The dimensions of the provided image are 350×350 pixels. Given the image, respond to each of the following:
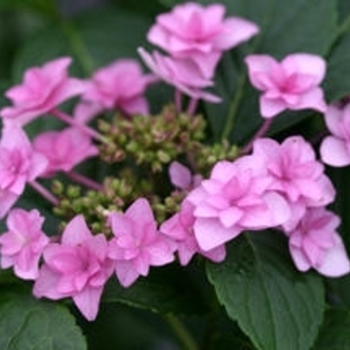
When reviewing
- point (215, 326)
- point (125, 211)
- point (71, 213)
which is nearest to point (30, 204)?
point (71, 213)

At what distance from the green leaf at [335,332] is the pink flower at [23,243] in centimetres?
46

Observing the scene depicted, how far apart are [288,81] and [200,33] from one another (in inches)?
8.2

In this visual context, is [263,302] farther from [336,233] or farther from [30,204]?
[30,204]

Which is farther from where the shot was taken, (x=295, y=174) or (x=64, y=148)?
(x=64, y=148)

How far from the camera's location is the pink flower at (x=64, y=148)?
176 cm

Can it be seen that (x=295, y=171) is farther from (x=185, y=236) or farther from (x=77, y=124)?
(x=77, y=124)

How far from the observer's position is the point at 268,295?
1.52 meters

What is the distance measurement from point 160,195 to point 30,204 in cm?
24

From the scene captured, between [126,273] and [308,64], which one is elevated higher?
[308,64]

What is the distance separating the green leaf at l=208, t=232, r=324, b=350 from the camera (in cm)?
147

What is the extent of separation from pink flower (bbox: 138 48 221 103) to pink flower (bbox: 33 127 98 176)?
0.18m

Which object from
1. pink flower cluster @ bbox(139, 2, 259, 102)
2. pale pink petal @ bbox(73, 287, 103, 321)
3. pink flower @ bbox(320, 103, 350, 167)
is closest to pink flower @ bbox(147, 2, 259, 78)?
pink flower cluster @ bbox(139, 2, 259, 102)

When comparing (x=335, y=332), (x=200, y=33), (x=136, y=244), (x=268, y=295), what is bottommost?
(x=335, y=332)

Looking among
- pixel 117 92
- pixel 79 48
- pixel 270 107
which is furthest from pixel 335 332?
pixel 79 48
